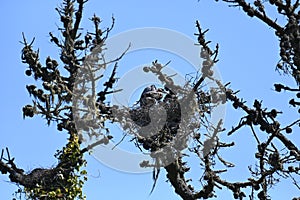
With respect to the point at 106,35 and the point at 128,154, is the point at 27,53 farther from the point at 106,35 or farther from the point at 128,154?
the point at 128,154

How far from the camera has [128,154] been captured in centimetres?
720

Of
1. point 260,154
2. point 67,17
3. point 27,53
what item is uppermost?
point 67,17

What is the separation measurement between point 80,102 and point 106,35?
876 mm

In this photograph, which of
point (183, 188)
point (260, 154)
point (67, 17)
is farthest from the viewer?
point (67, 17)

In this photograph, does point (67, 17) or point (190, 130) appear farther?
point (67, 17)

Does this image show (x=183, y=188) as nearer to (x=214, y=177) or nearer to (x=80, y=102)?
(x=214, y=177)

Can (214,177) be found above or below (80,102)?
below

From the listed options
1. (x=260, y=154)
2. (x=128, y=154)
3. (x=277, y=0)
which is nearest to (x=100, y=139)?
(x=128, y=154)

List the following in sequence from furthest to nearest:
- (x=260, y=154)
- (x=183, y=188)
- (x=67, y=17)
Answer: (x=67, y=17)
(x=183, y=188)
(x=260, y=154)

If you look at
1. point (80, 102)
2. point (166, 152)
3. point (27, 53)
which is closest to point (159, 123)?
point (166, 152)

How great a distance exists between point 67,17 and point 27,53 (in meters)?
1.10

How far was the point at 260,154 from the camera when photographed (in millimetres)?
6898

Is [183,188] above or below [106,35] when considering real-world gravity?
below

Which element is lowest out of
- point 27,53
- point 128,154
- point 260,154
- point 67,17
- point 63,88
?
point 260,154
